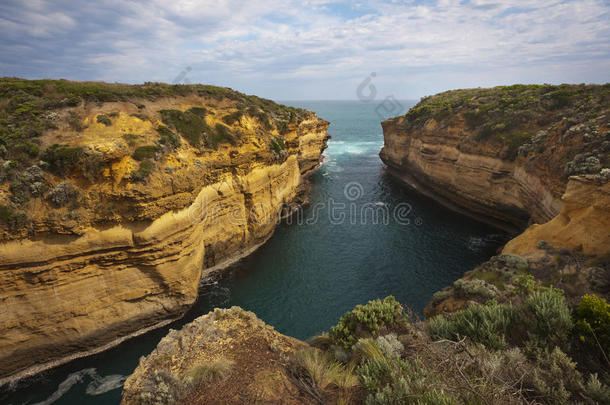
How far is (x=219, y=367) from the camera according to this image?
9.13 m

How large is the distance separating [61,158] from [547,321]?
2410 cm

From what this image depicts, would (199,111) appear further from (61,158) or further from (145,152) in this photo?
(61,158)

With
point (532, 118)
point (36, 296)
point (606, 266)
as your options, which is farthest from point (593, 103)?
point (36, 296)

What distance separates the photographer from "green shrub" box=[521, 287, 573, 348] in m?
7.99

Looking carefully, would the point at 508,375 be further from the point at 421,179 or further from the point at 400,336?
the point at 421,179

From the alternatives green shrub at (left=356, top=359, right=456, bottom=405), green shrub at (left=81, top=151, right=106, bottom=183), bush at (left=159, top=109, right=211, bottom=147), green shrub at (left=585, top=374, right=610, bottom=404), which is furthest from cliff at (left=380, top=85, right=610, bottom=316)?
bush at (left=159, top=109, right=211, bottom=147)

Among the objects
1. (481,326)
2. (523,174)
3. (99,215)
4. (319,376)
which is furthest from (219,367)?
(523,174)

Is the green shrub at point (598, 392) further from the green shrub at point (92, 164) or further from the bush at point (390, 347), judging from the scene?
the green shrub at point (92, 164)

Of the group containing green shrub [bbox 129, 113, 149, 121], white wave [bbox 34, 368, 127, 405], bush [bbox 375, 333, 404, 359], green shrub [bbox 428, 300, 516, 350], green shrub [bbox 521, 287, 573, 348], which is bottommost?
white wave [bbox 34, 368, 127, 405]

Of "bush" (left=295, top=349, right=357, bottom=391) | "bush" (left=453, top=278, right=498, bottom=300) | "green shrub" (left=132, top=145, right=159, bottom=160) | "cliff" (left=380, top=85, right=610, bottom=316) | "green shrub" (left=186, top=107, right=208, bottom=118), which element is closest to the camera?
"bush" (left=295, top=349, right=357, bottom=391)

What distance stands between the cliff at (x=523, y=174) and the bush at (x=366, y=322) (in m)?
4.53

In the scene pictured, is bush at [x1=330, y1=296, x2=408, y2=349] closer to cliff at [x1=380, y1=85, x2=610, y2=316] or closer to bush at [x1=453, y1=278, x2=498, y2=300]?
cliff at [x1=380, y1=85, x2=610, y2=316]

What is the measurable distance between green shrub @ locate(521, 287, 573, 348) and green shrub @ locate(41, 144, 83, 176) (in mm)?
23118

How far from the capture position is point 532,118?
107 feet
